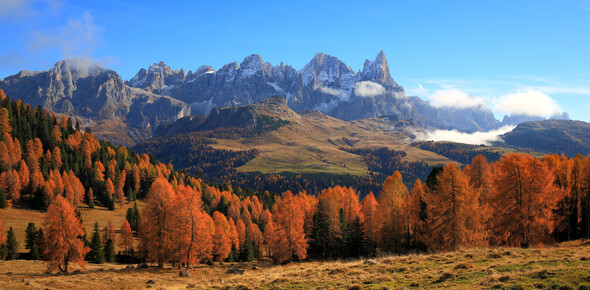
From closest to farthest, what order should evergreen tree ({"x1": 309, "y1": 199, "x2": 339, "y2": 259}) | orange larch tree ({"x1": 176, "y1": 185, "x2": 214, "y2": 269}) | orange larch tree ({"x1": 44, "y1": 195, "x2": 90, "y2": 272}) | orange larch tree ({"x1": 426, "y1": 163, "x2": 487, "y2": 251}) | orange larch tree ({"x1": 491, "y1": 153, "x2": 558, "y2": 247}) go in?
1. orange larch tree ({"x1": 491, "y1": 153, "x2": 558, "y2": 247})
2. orange larch tree ({"x1": 426, "y1": 163, "x2": 487, "y2": 251})
3. orange larch tree ({"x1": 44, "y1": 195, "x2": 90, "y2": 272})
4. orange larch tree ({"x1": 176, "y1": 185, "x2": 214, "y2": 269})
5. evergreen tree ({"x1": 309, "y1": 199, "x2": 339, "y2": 259})

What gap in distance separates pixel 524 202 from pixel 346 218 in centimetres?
3466

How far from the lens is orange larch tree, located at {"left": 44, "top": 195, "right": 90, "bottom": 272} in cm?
4744

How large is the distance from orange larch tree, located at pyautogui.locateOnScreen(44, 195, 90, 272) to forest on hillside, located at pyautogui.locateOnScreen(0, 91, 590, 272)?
140mm

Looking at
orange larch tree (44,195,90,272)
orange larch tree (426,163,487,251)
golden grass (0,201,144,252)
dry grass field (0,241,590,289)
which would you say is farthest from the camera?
golden grass (0,201,144,252)

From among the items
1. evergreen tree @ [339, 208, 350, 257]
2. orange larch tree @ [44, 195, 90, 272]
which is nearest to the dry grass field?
orange larch tree @ [44, 195, 90, 272]

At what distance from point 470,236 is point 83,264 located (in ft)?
176

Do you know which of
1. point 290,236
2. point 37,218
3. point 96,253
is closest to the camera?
point 290,236

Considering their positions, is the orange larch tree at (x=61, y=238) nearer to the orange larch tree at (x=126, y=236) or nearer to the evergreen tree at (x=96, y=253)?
the evergreen tree at (x=96, y=253)

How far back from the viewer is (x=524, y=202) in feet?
135

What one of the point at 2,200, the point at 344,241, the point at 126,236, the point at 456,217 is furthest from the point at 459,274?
A: the point at 2,200

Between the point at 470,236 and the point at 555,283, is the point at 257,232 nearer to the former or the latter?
the point at 470,236

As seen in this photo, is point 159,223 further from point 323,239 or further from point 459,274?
point 459,274

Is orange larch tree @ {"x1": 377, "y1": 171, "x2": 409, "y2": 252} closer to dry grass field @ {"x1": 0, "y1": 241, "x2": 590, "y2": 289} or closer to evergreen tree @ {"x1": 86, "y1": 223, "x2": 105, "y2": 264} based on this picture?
dry grass field @ {"x1": 0, "y1": 241, "x2": 590, "y2": 289}

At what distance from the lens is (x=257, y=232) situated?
291 ft
